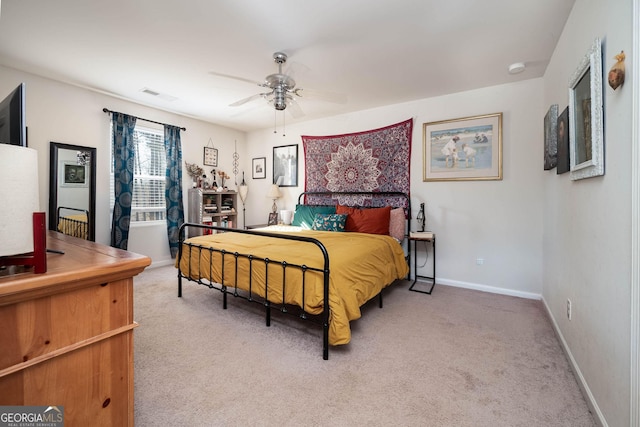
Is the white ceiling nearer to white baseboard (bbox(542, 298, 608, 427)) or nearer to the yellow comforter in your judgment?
the yellow comforter

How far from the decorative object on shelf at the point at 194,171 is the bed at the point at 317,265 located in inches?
83.8

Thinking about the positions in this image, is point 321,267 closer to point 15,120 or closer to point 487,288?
point 15,120

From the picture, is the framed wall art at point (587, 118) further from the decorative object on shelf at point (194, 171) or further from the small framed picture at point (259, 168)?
the decorative object on shelf at point (194, 171)

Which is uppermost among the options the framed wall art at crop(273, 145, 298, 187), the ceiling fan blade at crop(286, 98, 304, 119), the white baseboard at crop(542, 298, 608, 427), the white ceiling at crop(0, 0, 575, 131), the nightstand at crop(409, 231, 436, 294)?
the white ceiling at crop(0, 0, 575, 131)

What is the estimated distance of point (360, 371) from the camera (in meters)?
1.89

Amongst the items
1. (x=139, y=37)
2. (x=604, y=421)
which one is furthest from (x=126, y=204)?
(x=604, y=421)

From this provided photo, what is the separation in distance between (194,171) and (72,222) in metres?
1.84

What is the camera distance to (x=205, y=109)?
440 centimetres

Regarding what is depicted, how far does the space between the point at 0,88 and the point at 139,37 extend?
1.97 m

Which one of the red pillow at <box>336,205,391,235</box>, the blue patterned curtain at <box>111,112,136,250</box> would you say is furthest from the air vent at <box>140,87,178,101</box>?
the red pillow at <box>336,205,391,235</box>

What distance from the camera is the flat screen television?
2.78 feet

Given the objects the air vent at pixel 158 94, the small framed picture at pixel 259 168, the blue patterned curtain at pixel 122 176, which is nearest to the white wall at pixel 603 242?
the air vent at pixel 158 94

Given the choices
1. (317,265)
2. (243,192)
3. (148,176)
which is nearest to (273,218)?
(243,192)

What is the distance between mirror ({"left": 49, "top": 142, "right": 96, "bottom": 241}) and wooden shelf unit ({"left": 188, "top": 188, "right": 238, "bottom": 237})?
52.7 inches
